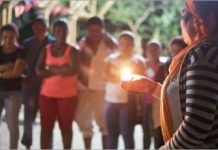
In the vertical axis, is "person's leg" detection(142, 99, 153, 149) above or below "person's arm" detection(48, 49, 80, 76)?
below

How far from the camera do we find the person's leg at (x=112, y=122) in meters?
4.98

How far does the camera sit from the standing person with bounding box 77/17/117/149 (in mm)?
5090

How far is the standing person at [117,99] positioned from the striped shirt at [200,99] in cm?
351

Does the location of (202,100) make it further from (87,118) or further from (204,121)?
(87,118)

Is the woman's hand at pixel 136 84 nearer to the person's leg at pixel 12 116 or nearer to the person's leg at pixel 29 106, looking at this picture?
the person's leg at pixel 12 116

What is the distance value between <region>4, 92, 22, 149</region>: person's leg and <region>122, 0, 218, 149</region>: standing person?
3.46 metres

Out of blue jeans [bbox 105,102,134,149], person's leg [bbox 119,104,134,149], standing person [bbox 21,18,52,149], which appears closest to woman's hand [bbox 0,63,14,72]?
standing person [bbox 21,18,52,149]

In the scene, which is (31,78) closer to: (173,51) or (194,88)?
(173,51)

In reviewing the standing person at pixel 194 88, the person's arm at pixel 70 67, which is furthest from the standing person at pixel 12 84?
the standing person at pixel 194 88

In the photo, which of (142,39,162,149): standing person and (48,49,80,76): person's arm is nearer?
(48,49,80,76): person's arm

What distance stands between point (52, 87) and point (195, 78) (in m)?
3.48

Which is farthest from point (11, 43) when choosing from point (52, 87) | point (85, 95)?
point (85, 95)

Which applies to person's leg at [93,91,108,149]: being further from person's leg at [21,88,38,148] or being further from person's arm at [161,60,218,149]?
person's arm at [161,60,218,149]

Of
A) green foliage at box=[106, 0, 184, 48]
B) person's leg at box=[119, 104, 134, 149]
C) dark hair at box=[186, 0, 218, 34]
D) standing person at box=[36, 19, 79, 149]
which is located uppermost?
green foliage at box=[106, 0, 184, 48]
